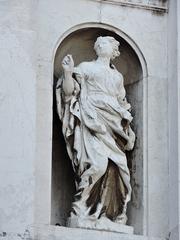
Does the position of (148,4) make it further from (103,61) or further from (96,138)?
(96,138)

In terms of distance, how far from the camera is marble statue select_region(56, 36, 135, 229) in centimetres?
1500

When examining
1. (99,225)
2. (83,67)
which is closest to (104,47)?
(83,67)

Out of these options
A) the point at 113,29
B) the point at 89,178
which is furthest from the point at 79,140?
the point at 113,29

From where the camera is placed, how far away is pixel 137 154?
1552 cm

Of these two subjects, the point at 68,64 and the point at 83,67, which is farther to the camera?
the point at 83,67

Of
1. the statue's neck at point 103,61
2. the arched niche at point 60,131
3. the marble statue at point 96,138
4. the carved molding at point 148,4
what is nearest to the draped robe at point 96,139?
the marble statue at point 96,138

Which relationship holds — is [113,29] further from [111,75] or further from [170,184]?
[170,184]

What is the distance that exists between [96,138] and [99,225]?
1017mm

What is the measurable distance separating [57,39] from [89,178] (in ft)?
5.46

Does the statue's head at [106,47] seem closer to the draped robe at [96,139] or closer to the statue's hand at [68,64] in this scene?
the draped robe at [96,139]

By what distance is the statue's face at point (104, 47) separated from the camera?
15492 millimetres

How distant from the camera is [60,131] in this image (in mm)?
15422

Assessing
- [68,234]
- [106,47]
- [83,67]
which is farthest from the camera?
[106,47]

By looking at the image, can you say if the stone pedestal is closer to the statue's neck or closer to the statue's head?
the statue's neck
